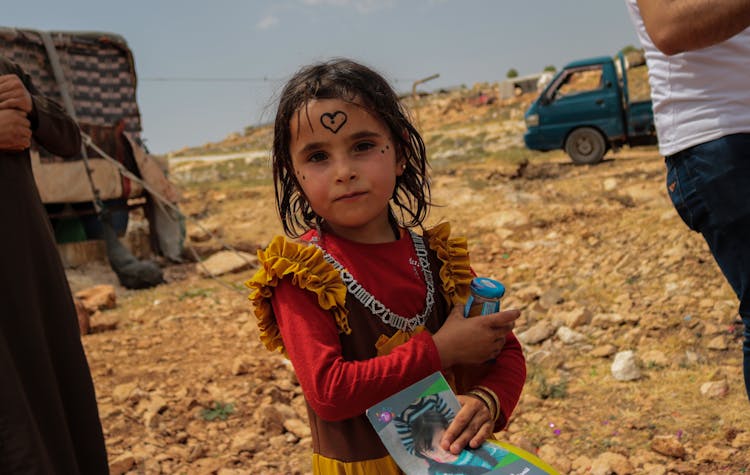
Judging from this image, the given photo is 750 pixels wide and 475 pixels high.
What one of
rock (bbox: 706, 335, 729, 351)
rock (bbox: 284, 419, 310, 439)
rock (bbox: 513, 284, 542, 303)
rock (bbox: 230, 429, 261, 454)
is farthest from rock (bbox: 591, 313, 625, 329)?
rock (bbox: 230, 429, 261, 454)

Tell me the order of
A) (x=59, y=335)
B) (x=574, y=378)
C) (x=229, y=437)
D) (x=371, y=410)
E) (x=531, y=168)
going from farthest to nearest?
(x=531, y=168) < (x=574, y=378) < (x=229, y=437) < (x=59, y=335) < (x=371, y=410)

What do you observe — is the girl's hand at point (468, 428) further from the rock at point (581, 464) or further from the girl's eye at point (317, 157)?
the rock at point (581, 464)

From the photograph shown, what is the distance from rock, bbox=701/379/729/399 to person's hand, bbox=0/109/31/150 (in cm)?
293

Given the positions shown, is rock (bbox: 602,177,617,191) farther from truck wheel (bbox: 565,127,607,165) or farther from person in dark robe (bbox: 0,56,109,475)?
person in dark robe (bbox: 0,56,109,475)

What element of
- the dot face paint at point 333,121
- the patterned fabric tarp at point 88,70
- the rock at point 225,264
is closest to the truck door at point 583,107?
the rock at point 225,264

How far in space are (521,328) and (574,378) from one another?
0.83 meters

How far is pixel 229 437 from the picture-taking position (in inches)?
123

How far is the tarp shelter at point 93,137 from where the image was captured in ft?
22.5

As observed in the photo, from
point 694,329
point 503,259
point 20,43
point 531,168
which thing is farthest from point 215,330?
point 531,168

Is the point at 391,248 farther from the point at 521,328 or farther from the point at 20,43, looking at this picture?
the point at 20,43

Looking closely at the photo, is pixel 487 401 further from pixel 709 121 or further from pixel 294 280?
pixel 709 121

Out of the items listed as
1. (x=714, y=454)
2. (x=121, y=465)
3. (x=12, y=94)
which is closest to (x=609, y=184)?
(x=714, y=454)

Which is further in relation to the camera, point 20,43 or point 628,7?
point 20,43

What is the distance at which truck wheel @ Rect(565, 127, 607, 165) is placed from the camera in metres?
11.0
